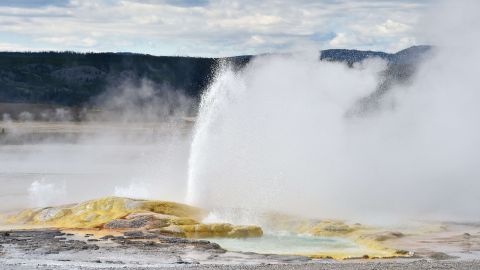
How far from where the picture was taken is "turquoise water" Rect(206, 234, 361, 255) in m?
23.9

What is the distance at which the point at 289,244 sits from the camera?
25031 mm

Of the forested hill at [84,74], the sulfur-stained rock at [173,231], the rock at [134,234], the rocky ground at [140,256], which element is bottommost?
the rocky ground at [140,256]

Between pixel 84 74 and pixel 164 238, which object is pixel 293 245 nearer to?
pixel 164 238

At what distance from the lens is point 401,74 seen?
6675 centimetres

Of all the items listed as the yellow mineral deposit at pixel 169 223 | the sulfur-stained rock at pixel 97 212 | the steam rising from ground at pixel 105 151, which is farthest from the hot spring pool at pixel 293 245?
the steam rising from ground at pixel 105 151

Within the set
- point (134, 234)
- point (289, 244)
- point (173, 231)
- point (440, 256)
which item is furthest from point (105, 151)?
point (440, 256)

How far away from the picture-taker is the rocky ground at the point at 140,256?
2061 centimetres

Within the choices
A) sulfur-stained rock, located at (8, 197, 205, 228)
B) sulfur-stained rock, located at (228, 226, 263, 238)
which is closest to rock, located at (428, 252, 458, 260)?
sulfur-stained rock, located at (228, 226, 263, 238)

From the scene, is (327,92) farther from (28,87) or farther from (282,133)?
(28,87)

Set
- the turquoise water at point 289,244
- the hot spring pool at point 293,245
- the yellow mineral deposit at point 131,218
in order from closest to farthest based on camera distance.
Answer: the hot spring pool at point 293,245
the turquoise water at point 289,244
the yellow mineral deposit at point 131,218

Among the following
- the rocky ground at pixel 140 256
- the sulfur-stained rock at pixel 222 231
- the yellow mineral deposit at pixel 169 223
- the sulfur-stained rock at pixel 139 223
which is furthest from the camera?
the sulfur-stained rock at pixel 139 223

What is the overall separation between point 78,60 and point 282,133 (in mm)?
81502

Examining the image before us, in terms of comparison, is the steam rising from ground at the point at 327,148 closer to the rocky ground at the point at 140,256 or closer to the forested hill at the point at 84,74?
the rocky ground at the point at 140,256

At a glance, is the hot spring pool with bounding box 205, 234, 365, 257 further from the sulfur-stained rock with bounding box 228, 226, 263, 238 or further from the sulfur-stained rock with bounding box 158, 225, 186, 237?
the sulfur-stained rock with bounding box 158, 225, 186, 237
